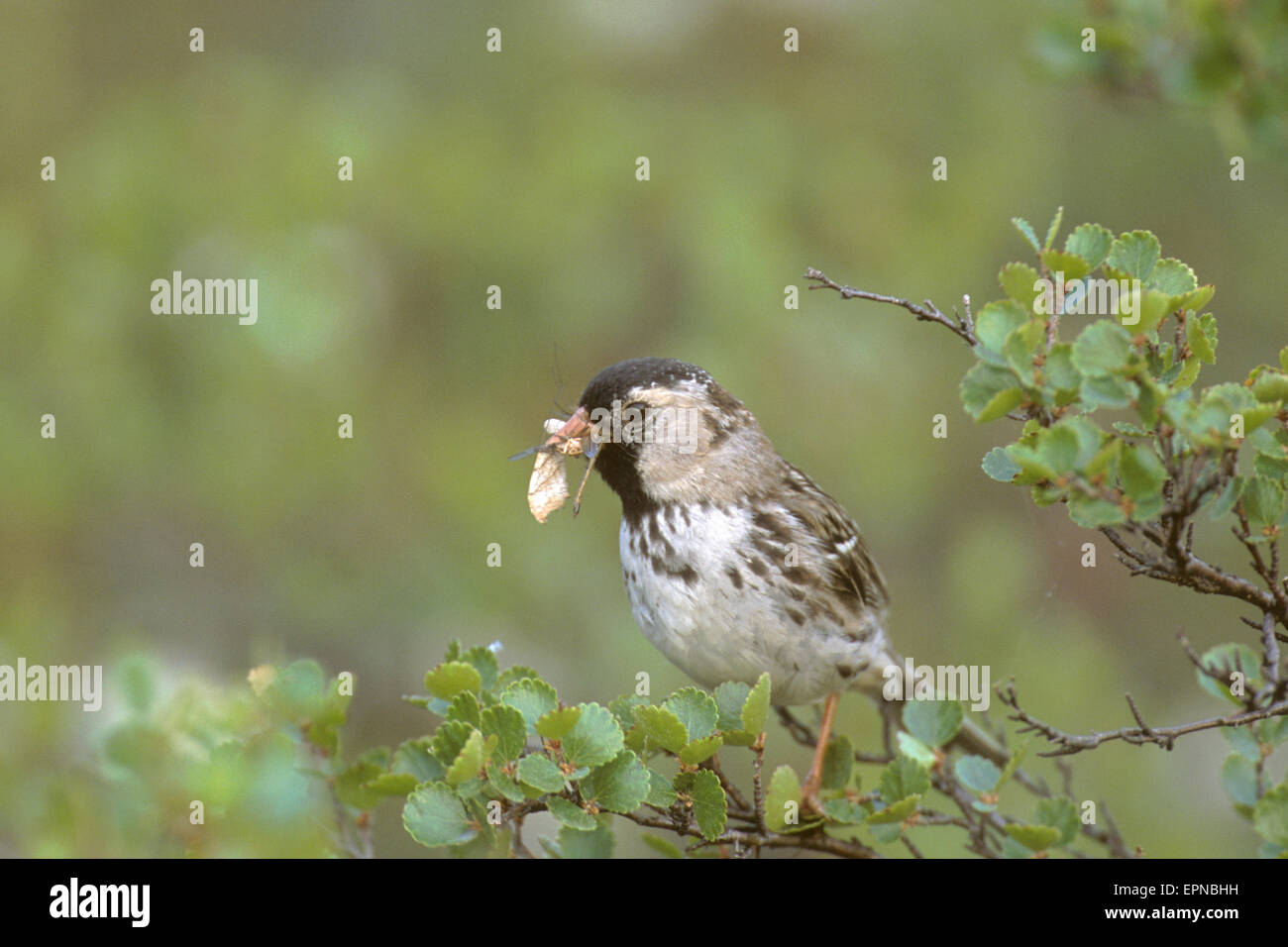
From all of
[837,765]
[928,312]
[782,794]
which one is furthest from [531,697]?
[837,765]

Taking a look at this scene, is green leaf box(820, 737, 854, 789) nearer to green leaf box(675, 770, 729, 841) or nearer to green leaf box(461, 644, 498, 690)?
green leaf box(675, 770, 729, 841)

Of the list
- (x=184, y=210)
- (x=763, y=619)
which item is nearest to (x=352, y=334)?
(x=184, y=210)

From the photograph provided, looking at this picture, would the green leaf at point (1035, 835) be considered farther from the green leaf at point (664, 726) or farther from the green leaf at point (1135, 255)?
the green leaf at point (1135, 255)

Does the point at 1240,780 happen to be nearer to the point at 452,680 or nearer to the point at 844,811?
the point at 844,811

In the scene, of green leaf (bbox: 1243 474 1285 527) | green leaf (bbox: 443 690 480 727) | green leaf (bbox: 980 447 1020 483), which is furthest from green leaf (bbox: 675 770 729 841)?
green leaf (bbox: 1243 474 1285 527)

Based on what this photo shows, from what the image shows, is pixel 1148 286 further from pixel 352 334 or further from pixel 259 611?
pixel 259 611
